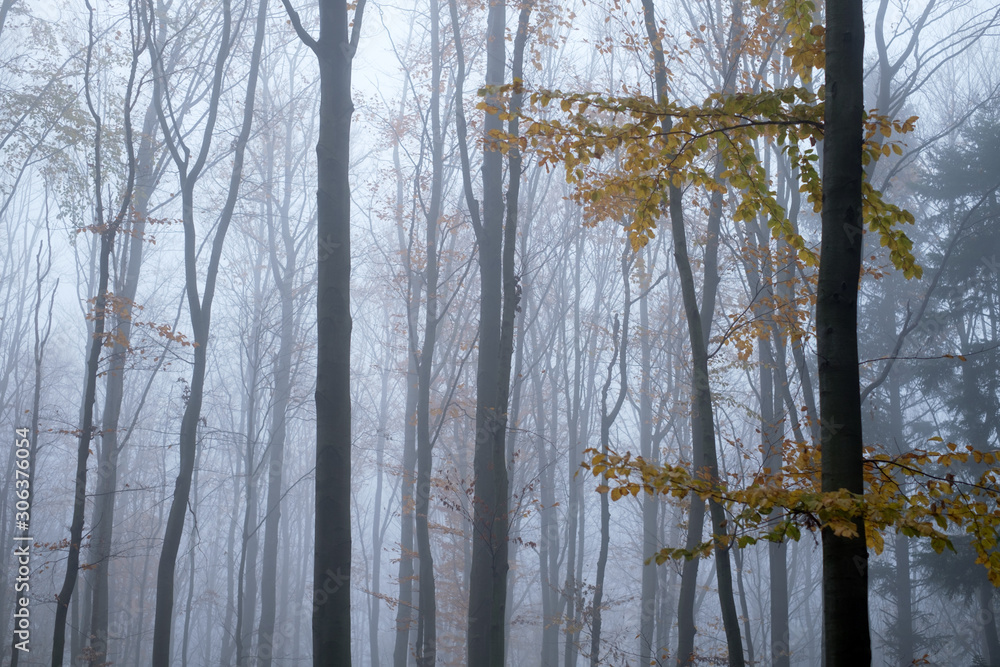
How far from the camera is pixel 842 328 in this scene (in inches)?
110

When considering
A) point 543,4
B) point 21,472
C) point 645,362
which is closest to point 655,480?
point 543,4

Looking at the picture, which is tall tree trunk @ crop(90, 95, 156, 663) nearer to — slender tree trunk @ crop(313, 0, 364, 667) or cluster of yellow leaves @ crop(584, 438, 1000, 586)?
slender tree trunk @ crop(313, 0, 364, 667)

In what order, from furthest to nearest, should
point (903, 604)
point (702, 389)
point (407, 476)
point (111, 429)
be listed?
1. point (903, 604)
2. point (407, 476)
3. point (111, 429)
4. point (702, 389)

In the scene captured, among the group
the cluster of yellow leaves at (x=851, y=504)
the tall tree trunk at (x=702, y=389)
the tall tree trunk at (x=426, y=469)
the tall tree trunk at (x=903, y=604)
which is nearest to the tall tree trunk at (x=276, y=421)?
the tall tree trunk at (x=426, y=469)

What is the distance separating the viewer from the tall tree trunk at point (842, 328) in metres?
2.62

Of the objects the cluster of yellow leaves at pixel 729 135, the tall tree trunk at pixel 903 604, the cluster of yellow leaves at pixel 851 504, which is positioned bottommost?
the tall tree trunk at pixel 903 604

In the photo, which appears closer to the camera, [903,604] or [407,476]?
[407,476]

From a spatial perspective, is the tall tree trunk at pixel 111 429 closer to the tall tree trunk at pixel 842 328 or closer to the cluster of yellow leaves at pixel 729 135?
the cluster of yellow leaves at pixel 729 135

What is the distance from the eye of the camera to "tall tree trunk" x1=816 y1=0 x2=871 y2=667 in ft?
8.59

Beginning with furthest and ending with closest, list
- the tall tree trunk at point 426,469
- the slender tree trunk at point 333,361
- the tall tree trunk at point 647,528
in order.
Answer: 1. the tall tree trunk at point 647,528
2. the tall tree trunk at point 426,469
3. the slender tree trunk at point 333,361

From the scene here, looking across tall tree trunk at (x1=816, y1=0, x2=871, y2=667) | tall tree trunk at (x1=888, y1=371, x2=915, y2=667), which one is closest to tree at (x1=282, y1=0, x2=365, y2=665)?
tall tree trunk at (x1=816, y1=0, x2=871, y2=667)

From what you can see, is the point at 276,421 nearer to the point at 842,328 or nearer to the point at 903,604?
the point at 842,328

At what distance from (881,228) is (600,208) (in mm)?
3298

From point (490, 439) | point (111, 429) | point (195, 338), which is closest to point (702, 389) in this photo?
point (490, 439)
